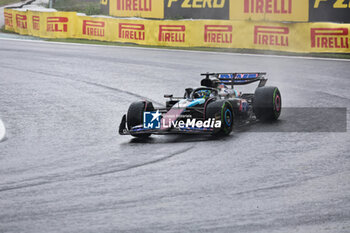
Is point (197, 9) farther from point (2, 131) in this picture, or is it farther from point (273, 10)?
point (2, 131)

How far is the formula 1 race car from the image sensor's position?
10.4 meters

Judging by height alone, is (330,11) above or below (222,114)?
above

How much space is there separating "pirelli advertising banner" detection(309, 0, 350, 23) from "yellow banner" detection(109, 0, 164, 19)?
8.66 m

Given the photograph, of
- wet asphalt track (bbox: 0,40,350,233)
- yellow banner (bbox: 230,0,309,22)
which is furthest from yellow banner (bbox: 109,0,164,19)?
wet asphalt track (bbox: 0,40,350,233)

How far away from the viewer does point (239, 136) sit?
34.8 ft

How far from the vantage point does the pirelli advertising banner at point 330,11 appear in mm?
25453

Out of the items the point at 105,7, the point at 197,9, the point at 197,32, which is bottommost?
the point at 197,32

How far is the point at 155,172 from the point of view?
8.34 meters

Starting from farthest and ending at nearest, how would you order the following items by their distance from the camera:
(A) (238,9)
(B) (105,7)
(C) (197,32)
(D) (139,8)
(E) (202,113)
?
(B) (105,7) → (D) (139,8) → (A) (238,9) → (C) (197,32) → (E) (202,113)

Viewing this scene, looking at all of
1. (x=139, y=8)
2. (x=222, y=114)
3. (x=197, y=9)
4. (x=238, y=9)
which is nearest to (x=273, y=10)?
(x=238, y=9)

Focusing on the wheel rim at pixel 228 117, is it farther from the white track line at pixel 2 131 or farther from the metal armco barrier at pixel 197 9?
the metal armco barrier at pixel 197 9

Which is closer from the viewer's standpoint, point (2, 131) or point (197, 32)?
point (2, 131)

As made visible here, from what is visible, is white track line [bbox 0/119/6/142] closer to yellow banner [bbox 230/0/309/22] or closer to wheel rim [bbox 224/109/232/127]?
wheel rim [bbox 224/109/232/127]

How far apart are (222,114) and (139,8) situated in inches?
928
